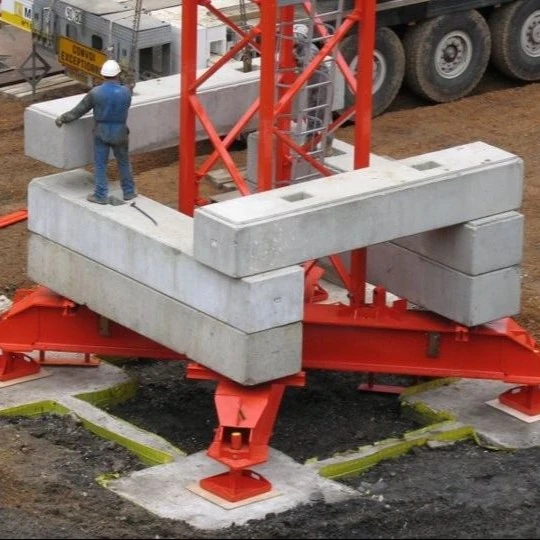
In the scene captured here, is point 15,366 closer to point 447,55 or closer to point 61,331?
point 61,331

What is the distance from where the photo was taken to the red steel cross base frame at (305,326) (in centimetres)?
1409

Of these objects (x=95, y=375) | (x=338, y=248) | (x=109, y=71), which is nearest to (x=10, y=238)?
(x=95, y=375)

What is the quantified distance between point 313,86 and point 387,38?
707 centimetres

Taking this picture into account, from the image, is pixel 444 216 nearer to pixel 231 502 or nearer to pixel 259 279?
pixel 259 279

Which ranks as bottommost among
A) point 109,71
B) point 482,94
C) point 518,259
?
point 482,94

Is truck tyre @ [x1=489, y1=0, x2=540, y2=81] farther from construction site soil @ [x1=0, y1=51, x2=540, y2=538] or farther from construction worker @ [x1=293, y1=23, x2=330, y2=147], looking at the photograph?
construction worker @ [x1=293, y1=23, x2=330, y2=147]

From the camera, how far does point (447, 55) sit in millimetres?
22656

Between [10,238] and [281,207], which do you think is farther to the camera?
[10,238]

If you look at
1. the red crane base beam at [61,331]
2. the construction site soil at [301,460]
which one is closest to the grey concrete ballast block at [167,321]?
the red crane base beam at [61,331]

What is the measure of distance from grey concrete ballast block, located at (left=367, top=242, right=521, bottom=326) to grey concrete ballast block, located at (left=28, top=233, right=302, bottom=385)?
1401mm

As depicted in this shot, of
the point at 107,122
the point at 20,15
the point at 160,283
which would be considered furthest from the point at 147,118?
the point at 20,15

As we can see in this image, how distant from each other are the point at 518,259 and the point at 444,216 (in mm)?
829

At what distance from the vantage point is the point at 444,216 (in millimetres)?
14258

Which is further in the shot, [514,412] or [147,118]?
[147,118]
